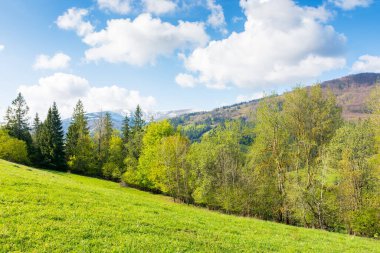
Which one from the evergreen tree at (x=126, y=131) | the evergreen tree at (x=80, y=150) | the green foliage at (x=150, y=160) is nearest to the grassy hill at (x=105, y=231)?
the green foliage at (x=150, y=160)

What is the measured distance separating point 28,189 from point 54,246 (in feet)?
31.1

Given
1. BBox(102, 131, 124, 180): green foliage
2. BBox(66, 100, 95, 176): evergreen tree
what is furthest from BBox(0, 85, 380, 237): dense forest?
BBox(66, 100, 95, 176): evergreen tree

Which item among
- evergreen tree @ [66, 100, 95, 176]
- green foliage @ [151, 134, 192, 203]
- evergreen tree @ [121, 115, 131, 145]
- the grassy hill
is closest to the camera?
the grassy hill

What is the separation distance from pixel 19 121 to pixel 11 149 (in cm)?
2346

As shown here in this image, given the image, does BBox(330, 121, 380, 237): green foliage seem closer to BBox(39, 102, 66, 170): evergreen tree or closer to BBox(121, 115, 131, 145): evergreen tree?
BBox(121, 115, 131, 145): evergreen tree

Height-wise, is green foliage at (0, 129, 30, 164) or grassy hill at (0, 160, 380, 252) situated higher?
green foliage at (0, 129, 30, 164)

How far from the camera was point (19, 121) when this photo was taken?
98375mm

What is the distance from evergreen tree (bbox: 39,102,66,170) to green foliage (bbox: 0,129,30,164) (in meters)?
9.04

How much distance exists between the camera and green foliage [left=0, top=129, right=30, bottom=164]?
78000 mm

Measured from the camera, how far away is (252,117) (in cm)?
5181

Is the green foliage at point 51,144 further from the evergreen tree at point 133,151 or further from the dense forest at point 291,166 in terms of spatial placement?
the evergreen tree at point 133,151

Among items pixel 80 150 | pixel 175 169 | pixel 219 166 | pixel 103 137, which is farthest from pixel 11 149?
pixel 219 166

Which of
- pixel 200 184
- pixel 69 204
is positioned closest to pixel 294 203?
pixel 200 184

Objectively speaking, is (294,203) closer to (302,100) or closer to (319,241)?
(302,100)
